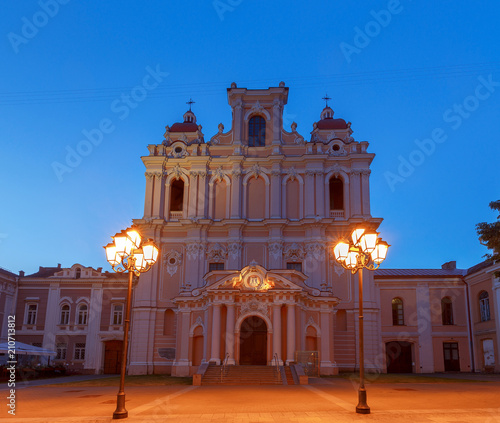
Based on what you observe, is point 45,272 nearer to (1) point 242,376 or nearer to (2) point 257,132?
(2) point 257,132

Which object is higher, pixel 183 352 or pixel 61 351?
pixel 183 352

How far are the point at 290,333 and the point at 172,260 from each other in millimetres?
14000

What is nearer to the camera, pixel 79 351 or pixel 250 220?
pixel 250 220

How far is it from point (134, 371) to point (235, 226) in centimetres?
1385

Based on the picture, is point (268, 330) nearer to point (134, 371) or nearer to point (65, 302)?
point (134, 371)

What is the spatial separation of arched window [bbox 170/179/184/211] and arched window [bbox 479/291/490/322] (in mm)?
26737

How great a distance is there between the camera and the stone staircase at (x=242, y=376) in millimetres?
29375

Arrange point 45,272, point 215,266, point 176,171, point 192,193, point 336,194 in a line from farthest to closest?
point 45,272 < point 336,194 < point 176,171 < point 192,193 < point 215,266

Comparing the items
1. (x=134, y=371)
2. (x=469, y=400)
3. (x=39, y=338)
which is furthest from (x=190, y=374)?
(x=469, y=400)

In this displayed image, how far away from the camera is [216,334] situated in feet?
111

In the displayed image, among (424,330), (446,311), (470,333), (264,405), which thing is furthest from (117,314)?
(264,405)

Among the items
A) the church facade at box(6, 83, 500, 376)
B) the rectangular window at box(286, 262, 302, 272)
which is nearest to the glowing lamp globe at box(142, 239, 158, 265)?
the church facade at box(6, 83, 500, 376)

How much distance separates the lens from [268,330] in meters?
33.8

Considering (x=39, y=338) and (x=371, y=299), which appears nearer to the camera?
(x=371, y=299)
